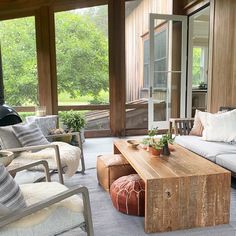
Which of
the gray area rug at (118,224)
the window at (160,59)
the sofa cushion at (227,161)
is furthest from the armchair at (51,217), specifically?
the window at (160,59)

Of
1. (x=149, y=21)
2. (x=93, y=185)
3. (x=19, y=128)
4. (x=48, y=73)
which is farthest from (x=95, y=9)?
(x=93, y=185)

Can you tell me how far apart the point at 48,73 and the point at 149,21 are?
2233 mm

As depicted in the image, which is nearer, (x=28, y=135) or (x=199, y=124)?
(x=28, y=135)

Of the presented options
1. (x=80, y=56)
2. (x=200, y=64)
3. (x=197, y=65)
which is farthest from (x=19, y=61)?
(x=200, y=64)

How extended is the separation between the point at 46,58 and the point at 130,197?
376 cm

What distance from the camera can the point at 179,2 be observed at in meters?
5.54

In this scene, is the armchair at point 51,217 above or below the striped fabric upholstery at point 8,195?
below

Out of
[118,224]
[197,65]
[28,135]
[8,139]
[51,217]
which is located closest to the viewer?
[51,217]

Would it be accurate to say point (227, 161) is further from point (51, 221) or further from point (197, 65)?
point (197, 65)

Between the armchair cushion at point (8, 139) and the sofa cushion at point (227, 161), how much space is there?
2.12 m

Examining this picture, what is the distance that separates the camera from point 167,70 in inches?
217

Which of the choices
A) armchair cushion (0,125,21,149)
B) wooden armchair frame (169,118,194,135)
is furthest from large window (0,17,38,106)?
wooden armchair frame (169,118,194,135)

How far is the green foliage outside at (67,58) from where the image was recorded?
506cm

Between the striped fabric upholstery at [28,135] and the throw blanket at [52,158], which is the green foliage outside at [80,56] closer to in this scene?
the striped fabric upholstery at [28,135]
